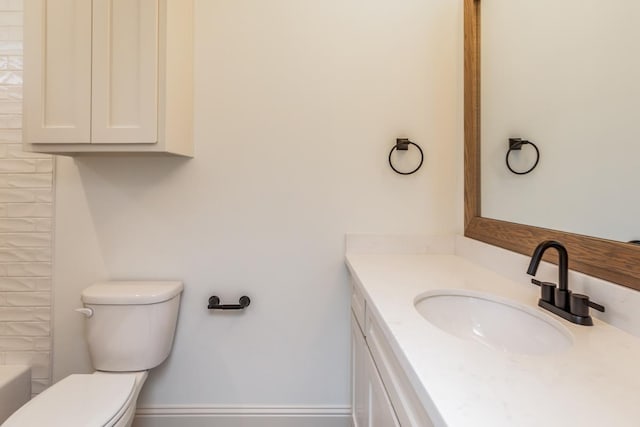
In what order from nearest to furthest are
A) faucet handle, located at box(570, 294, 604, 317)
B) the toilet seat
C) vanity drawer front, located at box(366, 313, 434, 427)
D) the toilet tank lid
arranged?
vanity drawer front, located at box(366, 313, 434, 427) → faucet handle, located at box(570, 294, 604, 317) → the toilet seat → the toilet tank lid

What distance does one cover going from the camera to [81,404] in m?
1.02

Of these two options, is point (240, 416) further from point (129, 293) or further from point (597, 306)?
point (597, 306)

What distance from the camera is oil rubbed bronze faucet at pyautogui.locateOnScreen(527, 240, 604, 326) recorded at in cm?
74

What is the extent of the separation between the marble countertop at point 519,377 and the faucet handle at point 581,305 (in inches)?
1.3

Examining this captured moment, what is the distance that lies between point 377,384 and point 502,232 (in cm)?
75

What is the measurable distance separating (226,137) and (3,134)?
102 cm

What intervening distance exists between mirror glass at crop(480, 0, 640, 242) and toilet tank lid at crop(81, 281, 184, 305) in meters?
1.44

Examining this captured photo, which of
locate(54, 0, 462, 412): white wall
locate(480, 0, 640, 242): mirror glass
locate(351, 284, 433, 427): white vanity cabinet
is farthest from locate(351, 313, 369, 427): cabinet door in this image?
locate(480, 0, 640, 242): mirror glass

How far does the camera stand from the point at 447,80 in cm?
150

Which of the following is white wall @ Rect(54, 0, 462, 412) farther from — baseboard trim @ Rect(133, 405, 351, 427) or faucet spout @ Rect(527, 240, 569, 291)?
faucet spout @ Rect(527, 240, 569, 291)

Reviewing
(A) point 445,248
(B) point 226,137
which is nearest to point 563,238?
(A) point 445,248

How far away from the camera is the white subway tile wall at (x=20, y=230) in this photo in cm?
142

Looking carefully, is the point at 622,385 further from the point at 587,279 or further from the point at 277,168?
the point at 277,168

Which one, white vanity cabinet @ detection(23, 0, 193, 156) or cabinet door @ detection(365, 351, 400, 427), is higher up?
white vanity cabinet @ detection(23, 0, 193, 156)
